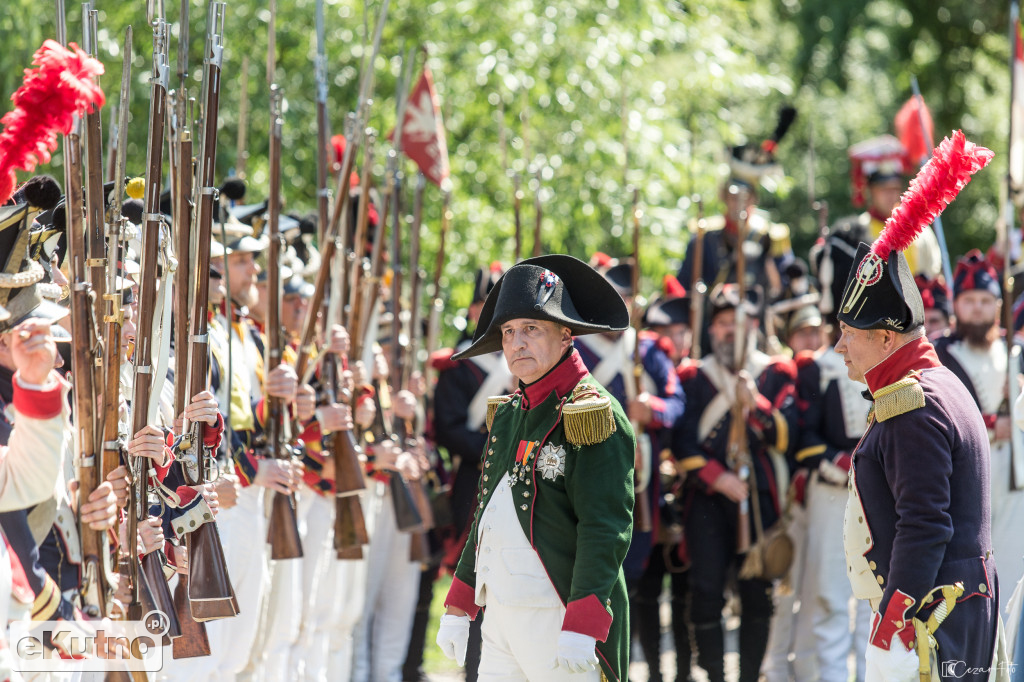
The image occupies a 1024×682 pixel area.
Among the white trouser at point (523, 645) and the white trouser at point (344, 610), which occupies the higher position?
the white trouser at point (523, 645)

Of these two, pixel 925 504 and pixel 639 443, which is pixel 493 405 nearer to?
pixel 925 504

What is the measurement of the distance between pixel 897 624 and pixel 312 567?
11.2 feet

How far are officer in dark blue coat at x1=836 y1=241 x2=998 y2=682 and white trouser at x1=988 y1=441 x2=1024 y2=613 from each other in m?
2.79

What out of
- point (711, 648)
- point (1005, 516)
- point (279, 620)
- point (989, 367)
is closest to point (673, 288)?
point (989, 367)

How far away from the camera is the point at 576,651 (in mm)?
3824

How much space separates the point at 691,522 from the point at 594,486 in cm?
351

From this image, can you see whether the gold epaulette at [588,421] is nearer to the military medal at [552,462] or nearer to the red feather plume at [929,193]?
the military medal at [552,462]

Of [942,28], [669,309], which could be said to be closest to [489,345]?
[669,309]

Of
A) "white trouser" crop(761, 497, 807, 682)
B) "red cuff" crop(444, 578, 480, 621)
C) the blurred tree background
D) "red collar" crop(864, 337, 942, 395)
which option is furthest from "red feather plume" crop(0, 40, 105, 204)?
"white trouser" crop(761, 497, 807, 682)

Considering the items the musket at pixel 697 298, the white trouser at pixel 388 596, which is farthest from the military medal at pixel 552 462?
the musket at pixel 697 298

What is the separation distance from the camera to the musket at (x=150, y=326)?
4.17 meters

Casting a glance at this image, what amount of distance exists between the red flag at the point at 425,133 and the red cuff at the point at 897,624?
4.58 m

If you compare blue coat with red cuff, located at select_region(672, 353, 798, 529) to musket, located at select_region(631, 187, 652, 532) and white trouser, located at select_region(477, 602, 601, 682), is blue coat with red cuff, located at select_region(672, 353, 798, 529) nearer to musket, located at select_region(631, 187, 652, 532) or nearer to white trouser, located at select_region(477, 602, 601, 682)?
musket, located at select_region(631, 187, 652, 532)

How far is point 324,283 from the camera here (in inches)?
236
